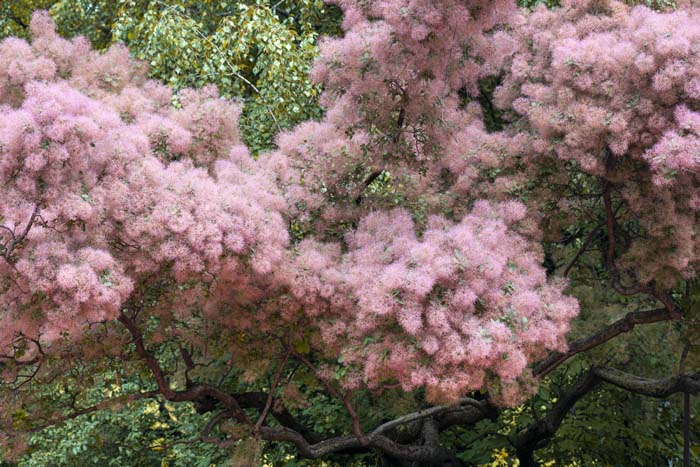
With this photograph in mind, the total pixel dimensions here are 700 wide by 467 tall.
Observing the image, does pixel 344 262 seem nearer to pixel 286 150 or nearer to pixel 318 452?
pixel 286 150

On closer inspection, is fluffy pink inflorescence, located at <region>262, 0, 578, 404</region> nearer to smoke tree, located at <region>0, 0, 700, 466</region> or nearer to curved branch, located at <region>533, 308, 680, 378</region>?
smoke tree, located at <region>0, 0, 700, 466</region>

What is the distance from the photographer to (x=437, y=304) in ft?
16.5

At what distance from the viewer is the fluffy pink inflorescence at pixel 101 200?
4.82 meters

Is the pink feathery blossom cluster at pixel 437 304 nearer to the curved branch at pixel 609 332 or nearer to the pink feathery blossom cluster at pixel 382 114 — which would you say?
the pink feathery blossom cluster at pixel 382 114

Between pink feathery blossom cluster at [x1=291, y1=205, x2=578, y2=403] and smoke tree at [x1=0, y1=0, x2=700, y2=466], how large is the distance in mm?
16

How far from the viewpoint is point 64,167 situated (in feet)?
16.3

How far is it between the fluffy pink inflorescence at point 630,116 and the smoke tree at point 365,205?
0.06 ft

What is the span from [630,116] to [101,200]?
11.5 ft

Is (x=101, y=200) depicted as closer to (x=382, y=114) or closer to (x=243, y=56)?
(x=382, y=114)

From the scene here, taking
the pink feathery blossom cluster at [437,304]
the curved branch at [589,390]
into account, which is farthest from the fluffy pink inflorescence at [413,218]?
the curved branch at [589,390]

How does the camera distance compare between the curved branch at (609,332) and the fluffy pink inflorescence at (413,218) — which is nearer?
the fluffy pink inflorescence at (413,218)

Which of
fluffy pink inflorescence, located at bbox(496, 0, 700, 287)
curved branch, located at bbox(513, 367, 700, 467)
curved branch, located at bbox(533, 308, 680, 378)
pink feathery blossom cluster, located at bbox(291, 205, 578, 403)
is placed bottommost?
curved branch, located at bbox(513, 367, 700, 467)

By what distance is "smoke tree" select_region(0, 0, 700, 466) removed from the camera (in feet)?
16.4

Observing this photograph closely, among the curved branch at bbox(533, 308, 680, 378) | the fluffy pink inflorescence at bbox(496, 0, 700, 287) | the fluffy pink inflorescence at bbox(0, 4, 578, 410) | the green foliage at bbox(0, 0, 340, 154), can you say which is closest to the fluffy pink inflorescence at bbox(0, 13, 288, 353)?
the fluffy pink inflorescence at bbox(0, 4, 578, 410)
